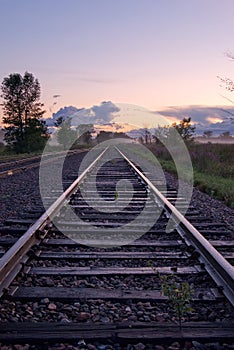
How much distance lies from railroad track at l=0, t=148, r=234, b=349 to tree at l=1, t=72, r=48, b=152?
50657 millimetres

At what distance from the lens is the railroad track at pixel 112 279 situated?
251cm

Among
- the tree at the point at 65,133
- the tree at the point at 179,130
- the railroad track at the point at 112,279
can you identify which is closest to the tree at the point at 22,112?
the tree at the point at 65,133

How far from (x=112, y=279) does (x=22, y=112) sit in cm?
5512

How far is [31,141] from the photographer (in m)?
54.3

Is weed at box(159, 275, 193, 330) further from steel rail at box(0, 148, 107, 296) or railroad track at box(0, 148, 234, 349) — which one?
steel rail at box(0, 148, 107, 296)

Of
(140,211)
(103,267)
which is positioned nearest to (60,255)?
(103,267)

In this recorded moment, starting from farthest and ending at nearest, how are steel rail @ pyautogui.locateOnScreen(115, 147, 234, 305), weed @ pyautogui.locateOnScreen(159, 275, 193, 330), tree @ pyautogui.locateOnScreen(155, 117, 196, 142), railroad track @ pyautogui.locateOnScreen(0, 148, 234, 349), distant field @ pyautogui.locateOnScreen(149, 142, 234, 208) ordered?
tree @ pyautogui.locateOnScreen(155, 117, 196, 142) < distant field @ pyautogui.locateOnScreen(149, 142, 234, 208) < steel rail @ pyautogui.locateOnScreen(115, 147, 234, 305) < weed @ pyautogui.locateOnScreen(159, 275, 193, 330) < railroad track @ pyautogui.locateOnScreen(0, 148, 234, 349)

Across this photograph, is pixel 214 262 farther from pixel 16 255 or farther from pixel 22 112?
pixel 22 112

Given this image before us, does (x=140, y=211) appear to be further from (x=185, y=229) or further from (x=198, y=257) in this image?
(x=198, y=257)

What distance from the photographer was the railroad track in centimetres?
251

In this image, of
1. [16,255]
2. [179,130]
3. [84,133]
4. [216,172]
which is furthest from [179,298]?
[84,133]

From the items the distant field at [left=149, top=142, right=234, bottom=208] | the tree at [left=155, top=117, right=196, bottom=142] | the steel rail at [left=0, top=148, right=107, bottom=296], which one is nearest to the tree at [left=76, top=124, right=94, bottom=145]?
the tree at [left=155, top=117, right=196, bottom=142]

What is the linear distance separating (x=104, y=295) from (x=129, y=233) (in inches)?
77.5

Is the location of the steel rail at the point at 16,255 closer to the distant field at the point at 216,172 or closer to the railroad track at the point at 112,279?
the railroad track at the point at 112,279
